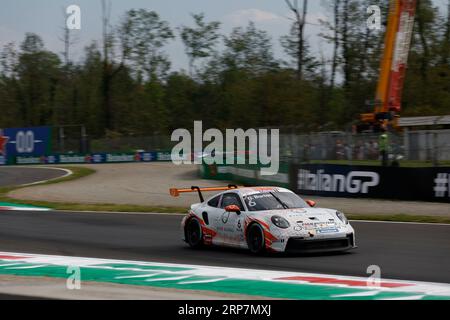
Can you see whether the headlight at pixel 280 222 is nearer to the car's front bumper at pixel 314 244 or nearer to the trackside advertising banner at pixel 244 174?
the car's front bumper at pixel 314 244

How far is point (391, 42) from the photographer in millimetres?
38188

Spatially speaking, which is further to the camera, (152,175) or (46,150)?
(46,150)

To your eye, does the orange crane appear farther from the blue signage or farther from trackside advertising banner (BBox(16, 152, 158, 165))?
the blue signage

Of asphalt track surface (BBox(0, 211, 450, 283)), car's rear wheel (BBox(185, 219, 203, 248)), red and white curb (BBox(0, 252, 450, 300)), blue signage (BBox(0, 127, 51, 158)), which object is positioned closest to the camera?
red and white curb (BBox(0, 252, 450, 300))

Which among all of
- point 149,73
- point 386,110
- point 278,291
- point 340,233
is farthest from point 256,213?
point 149,73

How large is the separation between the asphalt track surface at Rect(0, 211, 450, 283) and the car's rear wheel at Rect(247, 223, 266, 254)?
0.16 m

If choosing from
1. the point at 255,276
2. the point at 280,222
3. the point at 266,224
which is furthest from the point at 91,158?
the point at 255,276

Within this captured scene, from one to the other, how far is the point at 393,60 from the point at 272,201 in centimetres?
2731

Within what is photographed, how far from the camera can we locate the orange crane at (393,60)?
3775 centimetres

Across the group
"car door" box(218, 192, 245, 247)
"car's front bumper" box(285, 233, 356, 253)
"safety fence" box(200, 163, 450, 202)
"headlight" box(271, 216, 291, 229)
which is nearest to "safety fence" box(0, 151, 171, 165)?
"safety fence" box(200, 163, 450, 202)

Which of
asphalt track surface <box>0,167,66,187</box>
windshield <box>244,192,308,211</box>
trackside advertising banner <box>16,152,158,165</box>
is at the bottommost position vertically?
asphalt track surface <box>0,167,66,187</box>

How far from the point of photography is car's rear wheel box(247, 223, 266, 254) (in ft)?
39.5
